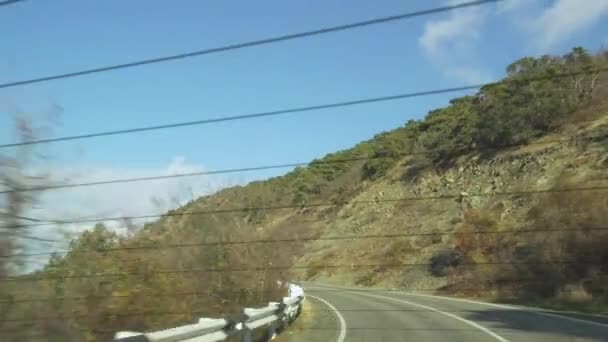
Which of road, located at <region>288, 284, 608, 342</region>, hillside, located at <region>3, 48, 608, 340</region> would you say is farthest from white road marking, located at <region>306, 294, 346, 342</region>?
hillside, located at <region>3, 48, 608, 340</region>

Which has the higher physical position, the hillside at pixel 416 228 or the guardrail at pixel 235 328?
the hillside at pixel 416 228

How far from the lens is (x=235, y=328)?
1227cm

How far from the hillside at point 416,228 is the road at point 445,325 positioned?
189 centimetres

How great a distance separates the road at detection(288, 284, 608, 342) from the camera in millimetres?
16062

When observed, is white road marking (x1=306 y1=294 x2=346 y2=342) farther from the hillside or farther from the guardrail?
the hillside

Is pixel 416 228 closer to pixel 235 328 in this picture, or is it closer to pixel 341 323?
pixel 341 323

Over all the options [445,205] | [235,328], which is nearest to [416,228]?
[445,205]

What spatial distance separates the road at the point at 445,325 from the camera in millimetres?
16062

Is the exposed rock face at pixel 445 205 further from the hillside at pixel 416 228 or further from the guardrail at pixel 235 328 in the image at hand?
the guardrail at pixel 235 328

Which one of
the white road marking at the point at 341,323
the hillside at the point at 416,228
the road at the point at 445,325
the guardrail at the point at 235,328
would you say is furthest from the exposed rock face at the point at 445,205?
the guardrail at the point at 235,328

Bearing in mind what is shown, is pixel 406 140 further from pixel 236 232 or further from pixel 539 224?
pixel 236 232

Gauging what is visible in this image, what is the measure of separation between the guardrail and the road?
25.1 inches

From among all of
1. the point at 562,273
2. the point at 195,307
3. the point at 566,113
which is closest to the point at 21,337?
the point at 195,307

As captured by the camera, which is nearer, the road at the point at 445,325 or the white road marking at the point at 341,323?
the road at the point at 445,325
